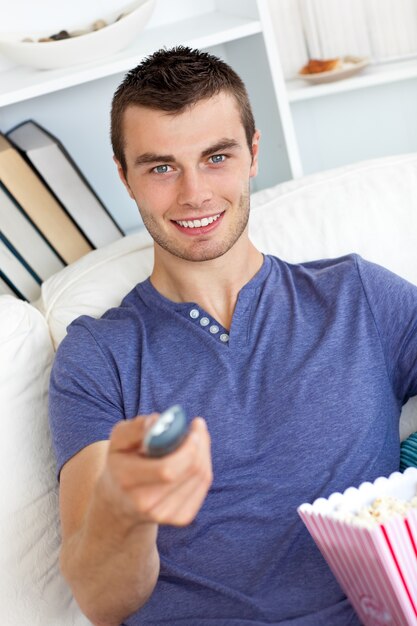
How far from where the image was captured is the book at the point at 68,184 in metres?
1.71

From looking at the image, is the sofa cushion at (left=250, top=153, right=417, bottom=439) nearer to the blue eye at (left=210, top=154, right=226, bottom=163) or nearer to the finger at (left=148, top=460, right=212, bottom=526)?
the blue eye at (left=210, top=154, right=226, bottom=163)

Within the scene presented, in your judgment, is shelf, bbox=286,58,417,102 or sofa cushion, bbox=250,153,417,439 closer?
sofa cushion, bbox=250,153,417,439

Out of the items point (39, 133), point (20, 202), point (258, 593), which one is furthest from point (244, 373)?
point (39, 133)

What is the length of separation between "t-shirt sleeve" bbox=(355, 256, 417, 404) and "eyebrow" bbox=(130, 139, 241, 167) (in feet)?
0.96

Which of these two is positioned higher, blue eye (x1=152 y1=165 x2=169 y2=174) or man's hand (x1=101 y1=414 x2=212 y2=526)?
man's hand (x1=101 y1=414 x2=212 y2=526)

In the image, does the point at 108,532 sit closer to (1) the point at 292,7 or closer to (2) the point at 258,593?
(2) the point at 258,593

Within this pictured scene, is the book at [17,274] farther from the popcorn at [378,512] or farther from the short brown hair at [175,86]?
the popcorn at [378,512]

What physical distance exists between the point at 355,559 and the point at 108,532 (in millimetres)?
267

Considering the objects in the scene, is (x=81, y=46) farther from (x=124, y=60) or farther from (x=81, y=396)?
(x=81, y=396)

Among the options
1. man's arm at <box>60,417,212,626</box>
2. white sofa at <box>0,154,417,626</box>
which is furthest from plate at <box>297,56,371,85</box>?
man's arm at <box>60,417,212,626</box>

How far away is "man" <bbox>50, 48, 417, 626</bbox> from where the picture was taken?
4.14 feet

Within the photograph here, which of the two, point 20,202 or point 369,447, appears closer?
point 369,447

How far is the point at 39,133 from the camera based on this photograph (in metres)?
1.81

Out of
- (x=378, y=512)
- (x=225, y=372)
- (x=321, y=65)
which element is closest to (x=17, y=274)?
(x=225, y=372)
